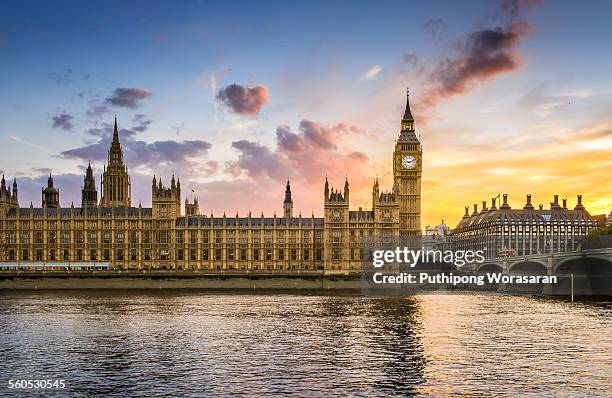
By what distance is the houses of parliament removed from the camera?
16162cm

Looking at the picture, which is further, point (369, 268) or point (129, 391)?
point (369, 268)

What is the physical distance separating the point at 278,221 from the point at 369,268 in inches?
984

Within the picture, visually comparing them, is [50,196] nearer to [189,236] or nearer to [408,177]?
[189,236]

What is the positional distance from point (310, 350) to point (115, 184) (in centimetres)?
15121

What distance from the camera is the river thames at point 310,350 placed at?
4006 cm

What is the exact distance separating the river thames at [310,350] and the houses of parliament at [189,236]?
7287cm

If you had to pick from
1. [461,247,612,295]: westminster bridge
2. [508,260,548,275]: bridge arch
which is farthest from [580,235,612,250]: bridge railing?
[508,260,548,275]: bridge arch

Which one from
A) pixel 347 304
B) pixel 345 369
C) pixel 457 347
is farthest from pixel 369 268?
pixel 345 369

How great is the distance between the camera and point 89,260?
16262 cm

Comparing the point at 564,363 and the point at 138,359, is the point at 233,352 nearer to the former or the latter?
the point at 138,359

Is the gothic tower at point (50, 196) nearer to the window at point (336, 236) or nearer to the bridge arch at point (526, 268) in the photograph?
the window at point (336, 236)

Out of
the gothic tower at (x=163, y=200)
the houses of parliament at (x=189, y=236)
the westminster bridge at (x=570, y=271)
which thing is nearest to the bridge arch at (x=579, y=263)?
the westminster bridge at (x=570, y=271)

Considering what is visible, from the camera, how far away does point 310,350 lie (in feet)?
173

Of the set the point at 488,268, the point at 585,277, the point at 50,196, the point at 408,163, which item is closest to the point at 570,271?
the point at 585,277
